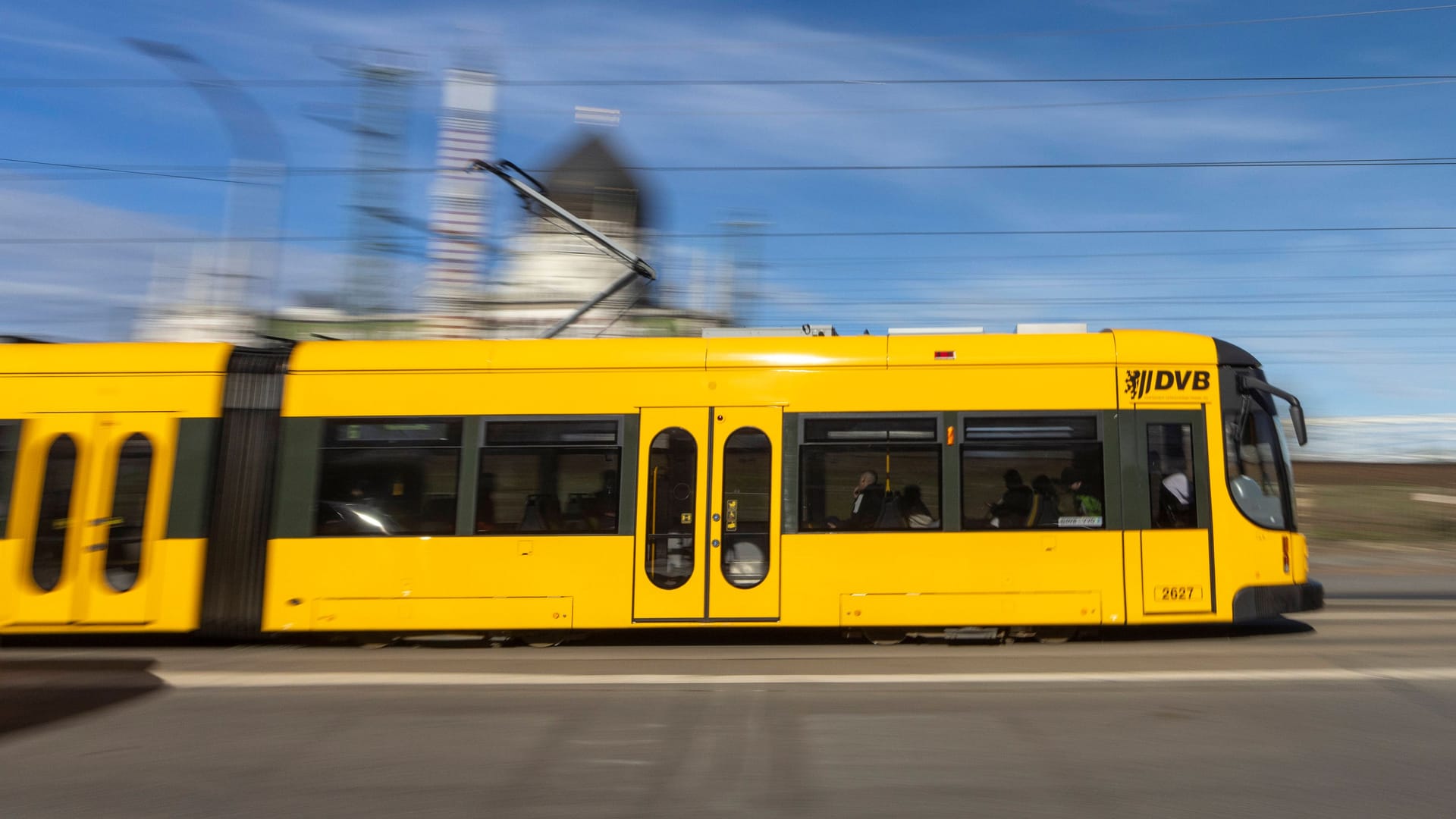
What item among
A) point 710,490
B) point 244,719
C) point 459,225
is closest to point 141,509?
point 244,719

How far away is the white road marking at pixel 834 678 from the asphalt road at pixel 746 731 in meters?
0.04

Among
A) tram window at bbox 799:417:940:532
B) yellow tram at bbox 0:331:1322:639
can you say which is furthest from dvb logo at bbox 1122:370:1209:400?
tram window at bbox 799:417:940:532

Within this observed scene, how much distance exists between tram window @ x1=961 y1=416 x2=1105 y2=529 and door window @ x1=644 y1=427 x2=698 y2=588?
2284 mm

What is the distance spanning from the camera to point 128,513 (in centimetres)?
884

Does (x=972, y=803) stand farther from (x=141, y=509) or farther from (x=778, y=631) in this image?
(x=141, y=509)

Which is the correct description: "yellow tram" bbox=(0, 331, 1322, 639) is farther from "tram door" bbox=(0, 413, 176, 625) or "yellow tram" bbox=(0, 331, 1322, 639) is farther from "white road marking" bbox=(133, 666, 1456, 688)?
"white road marking" bbox=(133, 666, 1456, 688)

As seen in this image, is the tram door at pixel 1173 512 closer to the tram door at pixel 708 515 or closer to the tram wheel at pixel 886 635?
the tram wheel at pixel 886 635

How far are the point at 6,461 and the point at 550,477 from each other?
15.4 ft

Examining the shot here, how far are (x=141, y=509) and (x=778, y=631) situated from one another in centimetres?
568

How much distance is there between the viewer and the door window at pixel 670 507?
8.62m

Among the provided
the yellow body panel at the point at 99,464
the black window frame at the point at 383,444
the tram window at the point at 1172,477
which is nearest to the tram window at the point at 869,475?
the tram window at the point at 1172,477

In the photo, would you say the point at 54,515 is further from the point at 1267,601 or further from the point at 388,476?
the point at 1267,601

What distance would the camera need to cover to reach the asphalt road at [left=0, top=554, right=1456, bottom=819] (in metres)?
4.66

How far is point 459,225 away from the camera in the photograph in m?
29.5
